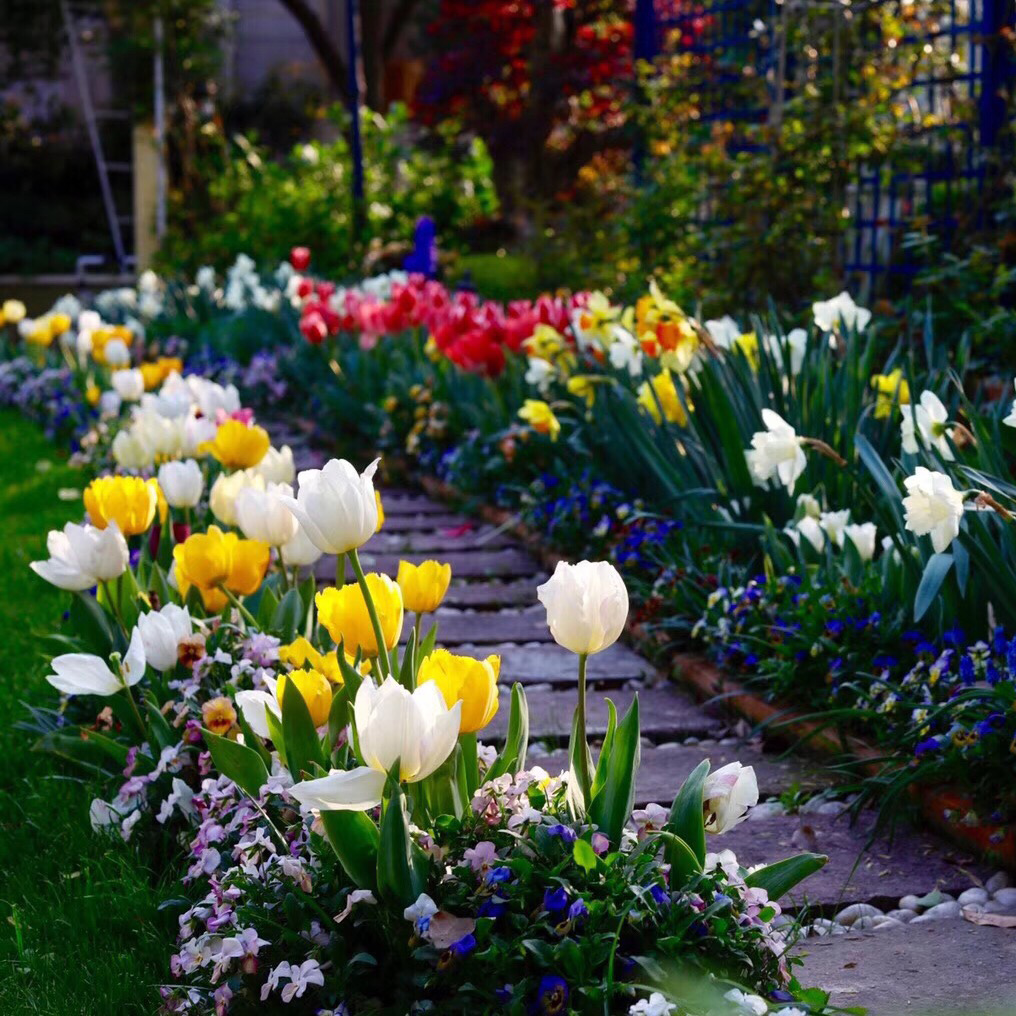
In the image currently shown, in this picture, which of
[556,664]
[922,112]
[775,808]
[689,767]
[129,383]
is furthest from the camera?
[922,112]

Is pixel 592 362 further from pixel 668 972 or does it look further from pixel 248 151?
pixel 248 151

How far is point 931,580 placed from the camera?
250cm

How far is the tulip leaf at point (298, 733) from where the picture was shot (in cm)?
189

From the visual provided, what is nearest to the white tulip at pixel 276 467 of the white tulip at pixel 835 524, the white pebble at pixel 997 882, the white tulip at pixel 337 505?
the white tulip at pixel 337 505

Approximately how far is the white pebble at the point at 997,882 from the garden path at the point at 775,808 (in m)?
0.03

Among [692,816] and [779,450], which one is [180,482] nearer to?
[779,450]

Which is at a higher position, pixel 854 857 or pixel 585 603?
pixel 585 603

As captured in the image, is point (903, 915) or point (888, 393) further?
point (888, 393)

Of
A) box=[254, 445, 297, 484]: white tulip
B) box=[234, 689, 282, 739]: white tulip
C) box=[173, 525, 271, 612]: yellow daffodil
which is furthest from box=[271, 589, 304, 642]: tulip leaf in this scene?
box=[234, 689, 282, 739]: white tulip

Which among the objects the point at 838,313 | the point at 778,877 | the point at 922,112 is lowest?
the point at 778,877

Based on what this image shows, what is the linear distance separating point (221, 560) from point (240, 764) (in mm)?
570

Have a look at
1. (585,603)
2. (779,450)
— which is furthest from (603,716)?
(585,603)

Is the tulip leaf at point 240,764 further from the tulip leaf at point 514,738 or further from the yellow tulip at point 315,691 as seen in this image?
the tulip leaf at point 514,738

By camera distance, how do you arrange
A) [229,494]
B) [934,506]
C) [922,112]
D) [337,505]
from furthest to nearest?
[922,112] < [229,494] < [934,506] < [337,505]
